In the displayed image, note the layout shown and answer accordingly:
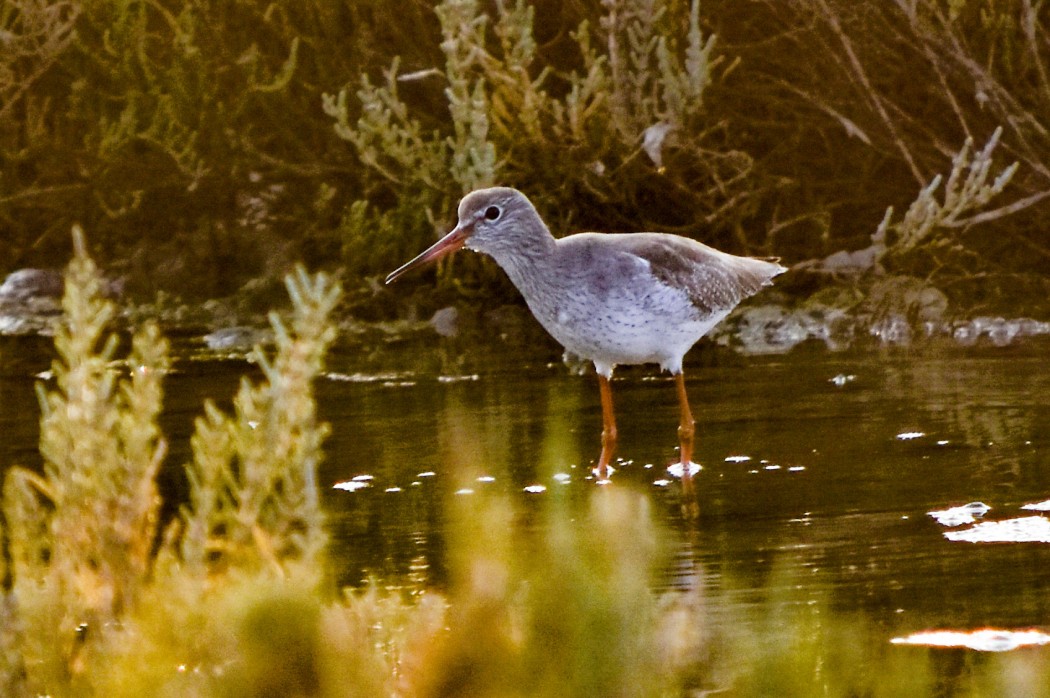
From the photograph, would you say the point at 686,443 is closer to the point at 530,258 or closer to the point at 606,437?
the point at 606,437

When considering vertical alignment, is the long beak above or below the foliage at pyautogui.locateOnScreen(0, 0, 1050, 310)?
below

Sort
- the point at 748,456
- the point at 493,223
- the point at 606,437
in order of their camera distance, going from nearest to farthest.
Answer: the point at 748,456
the point at 606,437
the point at 493,223

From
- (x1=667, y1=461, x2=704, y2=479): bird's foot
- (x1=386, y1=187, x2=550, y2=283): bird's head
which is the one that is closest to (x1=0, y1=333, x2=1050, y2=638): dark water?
(x1=667, y1=461, x2=704, y2=479): bird's foot

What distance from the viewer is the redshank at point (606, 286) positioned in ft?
21.7

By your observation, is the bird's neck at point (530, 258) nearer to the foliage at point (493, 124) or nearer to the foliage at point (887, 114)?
the foliage at point (493, 124)

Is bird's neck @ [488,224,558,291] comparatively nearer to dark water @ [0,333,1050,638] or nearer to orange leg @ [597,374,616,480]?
orange leg @ [597,374,616,480]

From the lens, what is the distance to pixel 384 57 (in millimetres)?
11711

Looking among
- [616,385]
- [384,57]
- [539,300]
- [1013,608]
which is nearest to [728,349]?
[616,385]

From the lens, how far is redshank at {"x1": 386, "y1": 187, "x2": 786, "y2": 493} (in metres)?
6.62

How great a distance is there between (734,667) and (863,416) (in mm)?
3379

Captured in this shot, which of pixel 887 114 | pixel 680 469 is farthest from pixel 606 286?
pixel 887 114

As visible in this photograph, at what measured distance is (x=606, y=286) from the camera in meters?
6.62

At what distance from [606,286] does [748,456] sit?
2.67ft

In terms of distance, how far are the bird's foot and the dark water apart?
0.05 m
